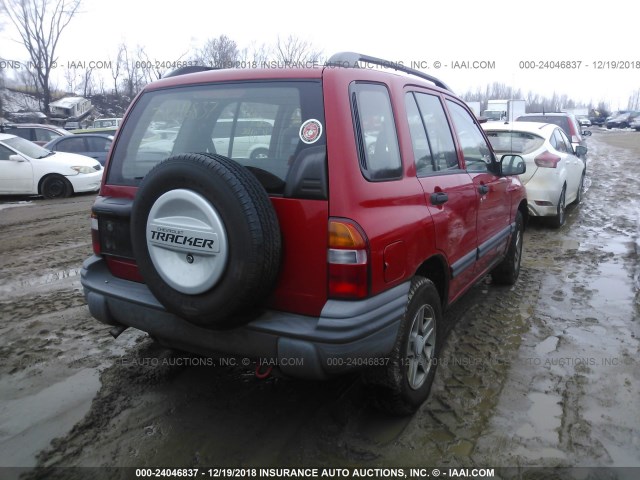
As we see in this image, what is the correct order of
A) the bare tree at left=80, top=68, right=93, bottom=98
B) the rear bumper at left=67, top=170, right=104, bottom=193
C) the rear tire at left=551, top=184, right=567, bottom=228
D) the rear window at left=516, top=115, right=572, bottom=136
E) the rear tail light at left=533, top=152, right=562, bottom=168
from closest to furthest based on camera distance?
the rear tail light at left=533, top=152, right=562, bottom=168 → the rear tire at left=551, top=184, right=567, bottom=228 → the rear bumper at left=67, top=170, right=104, bottom=193 → the rear window at left=516, top=115, right=572, bottom=136 → the bare tree at left=80, top=68, right=93, bottom=98

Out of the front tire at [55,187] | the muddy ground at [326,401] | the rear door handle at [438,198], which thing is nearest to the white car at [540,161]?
the muddy ground at [326,401]

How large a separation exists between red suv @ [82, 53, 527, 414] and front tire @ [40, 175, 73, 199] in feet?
29.4

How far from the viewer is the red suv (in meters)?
2.26

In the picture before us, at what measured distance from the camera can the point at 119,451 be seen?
2525 millimetres

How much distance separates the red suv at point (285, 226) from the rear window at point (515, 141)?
471cm

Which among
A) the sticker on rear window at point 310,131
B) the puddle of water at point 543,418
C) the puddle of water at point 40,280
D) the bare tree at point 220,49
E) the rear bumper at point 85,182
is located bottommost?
the puddle of water at point 543,418

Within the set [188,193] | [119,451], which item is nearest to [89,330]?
[119,451]

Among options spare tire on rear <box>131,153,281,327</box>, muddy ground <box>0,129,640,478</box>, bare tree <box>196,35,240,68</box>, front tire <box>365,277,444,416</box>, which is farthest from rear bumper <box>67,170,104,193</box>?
bare tree <box>196,35,240,68</box>

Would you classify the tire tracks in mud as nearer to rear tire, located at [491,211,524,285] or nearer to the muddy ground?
the muddy ground

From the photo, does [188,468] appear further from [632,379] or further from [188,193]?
[632,379]

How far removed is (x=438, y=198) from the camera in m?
2.94

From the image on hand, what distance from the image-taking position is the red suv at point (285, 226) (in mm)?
2264

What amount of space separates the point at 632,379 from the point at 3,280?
5.59 meters

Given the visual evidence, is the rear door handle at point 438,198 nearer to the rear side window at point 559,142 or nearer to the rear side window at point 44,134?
the rear side window at point 559,142
